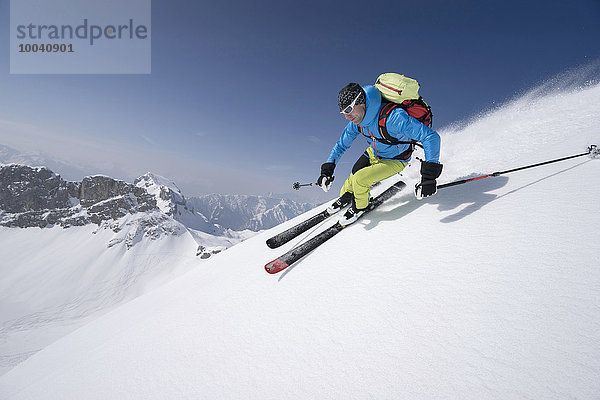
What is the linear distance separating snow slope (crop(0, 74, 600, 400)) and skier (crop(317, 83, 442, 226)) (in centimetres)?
44

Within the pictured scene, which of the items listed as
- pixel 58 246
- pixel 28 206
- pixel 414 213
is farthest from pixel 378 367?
pixel 28 206

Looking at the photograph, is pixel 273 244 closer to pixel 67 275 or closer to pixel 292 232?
pixel 292 232

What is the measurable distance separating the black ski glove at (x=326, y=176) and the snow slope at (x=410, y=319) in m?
1.64

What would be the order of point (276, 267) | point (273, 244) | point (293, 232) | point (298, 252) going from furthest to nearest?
1. point (293, 232)
2. point (273, 244)
3. point (298, 252)
4. point (276, 267)

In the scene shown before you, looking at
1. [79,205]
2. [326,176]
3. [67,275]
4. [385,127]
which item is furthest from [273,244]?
[79,205]

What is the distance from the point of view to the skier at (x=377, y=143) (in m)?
3.14

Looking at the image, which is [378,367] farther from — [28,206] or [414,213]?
[28,206]

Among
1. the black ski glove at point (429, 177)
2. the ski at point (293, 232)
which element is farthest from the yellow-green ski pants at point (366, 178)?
the ski at point (293, 232)

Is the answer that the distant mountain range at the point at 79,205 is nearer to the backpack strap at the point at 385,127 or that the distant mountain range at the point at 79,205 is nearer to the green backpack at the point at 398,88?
the backpack strap at the point at 385,127

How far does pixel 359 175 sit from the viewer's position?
3.76 m

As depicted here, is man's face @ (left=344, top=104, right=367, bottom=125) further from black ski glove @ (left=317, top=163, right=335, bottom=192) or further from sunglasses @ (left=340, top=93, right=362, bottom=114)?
black ski glove @ (left=317, top=163, right=335, bottom=192)

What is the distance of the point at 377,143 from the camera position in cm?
388

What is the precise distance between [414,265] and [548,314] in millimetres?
901

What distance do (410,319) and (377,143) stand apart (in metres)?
2.90
